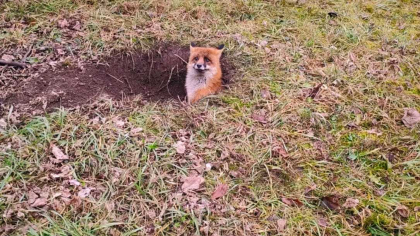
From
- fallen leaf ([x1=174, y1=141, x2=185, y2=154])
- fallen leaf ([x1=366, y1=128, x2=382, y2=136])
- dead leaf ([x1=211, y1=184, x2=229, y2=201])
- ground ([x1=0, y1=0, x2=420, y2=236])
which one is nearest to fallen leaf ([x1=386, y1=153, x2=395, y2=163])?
ground ([x1=0, y1=0, x2=420, y2=236])

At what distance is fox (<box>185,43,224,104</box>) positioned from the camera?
508cm

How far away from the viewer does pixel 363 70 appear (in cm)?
538

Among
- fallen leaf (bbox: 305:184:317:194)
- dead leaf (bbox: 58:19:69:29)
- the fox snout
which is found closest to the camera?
fallen leaf (bbox: 305:184:317:194)

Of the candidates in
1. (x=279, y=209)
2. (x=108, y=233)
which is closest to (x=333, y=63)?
(x=279, y=209)

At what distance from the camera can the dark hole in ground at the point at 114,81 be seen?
14.6 ft

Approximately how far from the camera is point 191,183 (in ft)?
11.7

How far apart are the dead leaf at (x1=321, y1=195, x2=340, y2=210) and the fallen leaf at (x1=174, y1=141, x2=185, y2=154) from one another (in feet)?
5.26

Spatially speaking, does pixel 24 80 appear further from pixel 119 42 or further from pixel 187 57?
pixel 187 57

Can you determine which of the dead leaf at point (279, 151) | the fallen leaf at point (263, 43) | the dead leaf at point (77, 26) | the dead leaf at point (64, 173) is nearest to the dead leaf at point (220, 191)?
the dead leaf at point (279, 151)

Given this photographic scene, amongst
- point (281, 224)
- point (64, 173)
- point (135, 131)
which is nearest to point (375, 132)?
point (281, 224)

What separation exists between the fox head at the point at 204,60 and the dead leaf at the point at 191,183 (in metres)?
1.92

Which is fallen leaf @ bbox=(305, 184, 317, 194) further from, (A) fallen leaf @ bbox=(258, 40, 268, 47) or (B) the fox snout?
(A) fallen leaf @ bbox=(258, 40, 268, 47)

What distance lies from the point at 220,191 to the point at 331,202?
1.14 meters

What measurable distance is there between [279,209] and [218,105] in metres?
1.79
